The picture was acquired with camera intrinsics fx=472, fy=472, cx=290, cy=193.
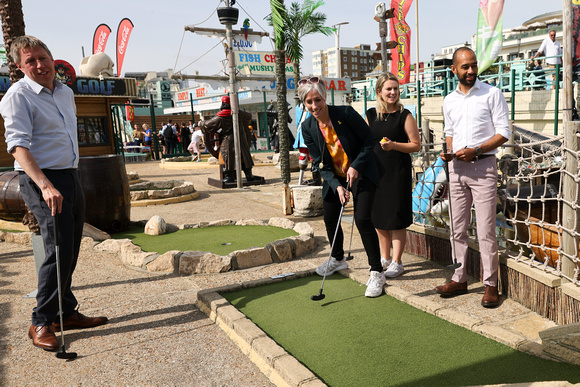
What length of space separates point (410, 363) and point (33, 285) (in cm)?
354

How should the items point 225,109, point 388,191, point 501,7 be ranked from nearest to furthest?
1. point 388,191
2. point 501,7
3. point 225,109

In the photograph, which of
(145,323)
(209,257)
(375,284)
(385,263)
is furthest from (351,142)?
(145,323)

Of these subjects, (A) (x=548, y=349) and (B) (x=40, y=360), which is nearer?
(A) (x=548, y=349)

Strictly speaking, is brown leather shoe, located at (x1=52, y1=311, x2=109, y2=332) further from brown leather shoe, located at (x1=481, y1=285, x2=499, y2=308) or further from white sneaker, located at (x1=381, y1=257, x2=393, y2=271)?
brown leather shoe, located at (x1=481, y1=285, x2=499, y2=308)

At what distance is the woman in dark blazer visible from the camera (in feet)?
11.4

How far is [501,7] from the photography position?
9492mm

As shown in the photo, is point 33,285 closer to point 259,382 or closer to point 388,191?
point 259,382

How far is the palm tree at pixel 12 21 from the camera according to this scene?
3980 millimetres

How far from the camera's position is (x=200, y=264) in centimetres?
446

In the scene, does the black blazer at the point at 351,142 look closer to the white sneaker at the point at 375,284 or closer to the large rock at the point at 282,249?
the white sneaker at the point at 375,284

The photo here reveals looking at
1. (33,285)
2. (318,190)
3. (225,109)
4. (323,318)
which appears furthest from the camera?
(225,109)

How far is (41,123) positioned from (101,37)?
66.3ft

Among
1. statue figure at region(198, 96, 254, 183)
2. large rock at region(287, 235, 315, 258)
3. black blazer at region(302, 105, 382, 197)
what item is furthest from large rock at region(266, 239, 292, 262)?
→ statue figure at region(198, 96, 254, 183)

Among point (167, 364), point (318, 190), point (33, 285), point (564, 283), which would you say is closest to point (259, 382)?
point (167, 364)
